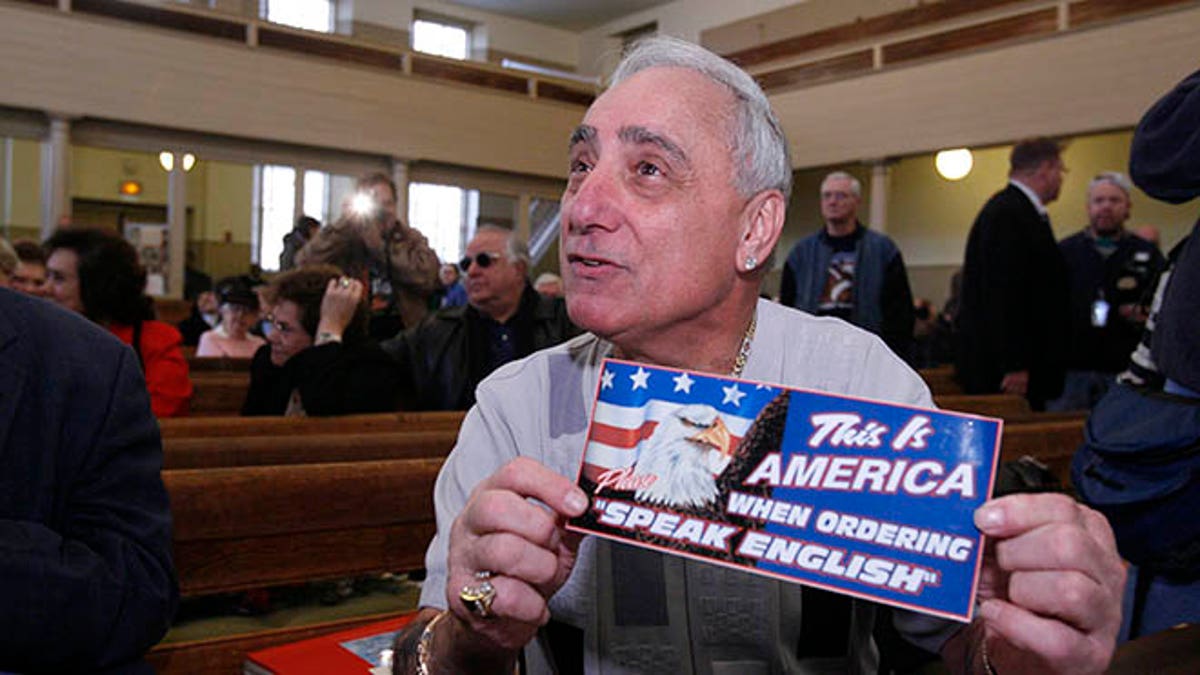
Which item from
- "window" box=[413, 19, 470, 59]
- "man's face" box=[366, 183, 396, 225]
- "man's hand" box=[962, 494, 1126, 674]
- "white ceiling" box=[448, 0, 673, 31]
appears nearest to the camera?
"man's hand" box=[962, 494, 1126, 674]

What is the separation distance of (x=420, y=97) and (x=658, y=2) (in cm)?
673

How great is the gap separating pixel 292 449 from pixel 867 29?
1254cm

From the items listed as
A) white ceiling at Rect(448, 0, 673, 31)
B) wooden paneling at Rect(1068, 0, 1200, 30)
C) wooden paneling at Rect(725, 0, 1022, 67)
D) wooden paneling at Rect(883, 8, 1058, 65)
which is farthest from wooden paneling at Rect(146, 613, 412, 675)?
white ceiling at Rect(448, 0, 673, 31)

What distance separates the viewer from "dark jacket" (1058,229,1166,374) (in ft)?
15.6

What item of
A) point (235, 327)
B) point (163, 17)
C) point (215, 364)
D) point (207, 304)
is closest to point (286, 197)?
point (163, 17)

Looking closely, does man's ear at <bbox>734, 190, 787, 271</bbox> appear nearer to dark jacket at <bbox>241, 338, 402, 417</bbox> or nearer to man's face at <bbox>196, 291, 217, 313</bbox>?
dark jacket at <bbox>241, 338, 402, 417</bbox>

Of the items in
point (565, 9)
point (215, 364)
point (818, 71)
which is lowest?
point (215, 364)

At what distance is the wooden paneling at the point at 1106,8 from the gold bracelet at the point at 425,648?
436 inches

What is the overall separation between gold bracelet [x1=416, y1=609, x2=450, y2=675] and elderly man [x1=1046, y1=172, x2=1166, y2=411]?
4.06 m

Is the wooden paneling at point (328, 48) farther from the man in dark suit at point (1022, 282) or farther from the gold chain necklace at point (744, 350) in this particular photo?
the gold chain necklace at point (744, 350)

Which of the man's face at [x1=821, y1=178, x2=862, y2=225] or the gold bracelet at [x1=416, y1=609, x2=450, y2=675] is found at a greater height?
the man's face at [x1=821, y1=178, x2=862, y2=225]

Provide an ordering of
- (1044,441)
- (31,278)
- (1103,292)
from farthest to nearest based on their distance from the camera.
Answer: (1103,292), (31,278), (1044,441)

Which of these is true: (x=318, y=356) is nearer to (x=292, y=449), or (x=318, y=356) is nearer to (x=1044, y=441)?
(x=292, y=449)

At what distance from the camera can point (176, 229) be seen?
1279cm
